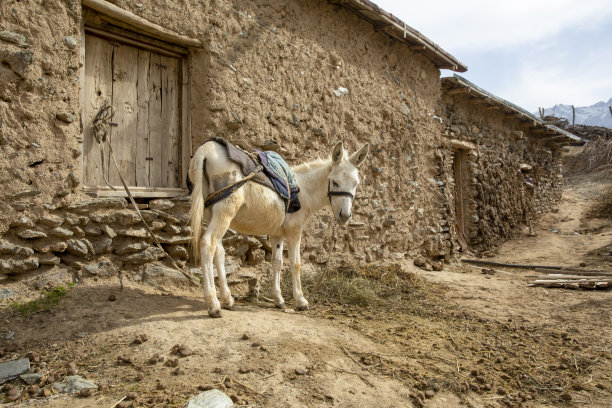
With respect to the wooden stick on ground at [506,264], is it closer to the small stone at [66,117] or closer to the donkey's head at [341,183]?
the donkey's head at [341,183]

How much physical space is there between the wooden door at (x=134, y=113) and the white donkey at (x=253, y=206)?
1204 millimetres

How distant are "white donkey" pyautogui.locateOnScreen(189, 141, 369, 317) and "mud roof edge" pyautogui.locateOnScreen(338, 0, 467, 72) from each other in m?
3.16

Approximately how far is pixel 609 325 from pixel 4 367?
5.54 meters

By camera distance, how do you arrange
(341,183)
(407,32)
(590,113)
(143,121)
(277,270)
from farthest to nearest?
(590,113) → (407,32) → (143,121) → (277,270) → (341,183)

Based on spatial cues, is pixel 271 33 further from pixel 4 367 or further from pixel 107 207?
pixel 4 367

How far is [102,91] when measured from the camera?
4.07 meters

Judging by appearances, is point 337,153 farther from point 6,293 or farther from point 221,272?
point 6,293

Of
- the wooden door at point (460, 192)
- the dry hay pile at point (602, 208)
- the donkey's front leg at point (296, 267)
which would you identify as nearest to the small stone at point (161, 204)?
the donkey's front leg at point (296, 267)

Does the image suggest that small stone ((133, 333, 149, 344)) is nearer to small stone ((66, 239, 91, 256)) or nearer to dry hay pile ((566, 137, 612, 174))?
small stone ((66, 239, 91, 256))

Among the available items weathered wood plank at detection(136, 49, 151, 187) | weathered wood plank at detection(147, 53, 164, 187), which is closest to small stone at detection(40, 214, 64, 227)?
weathered wood plank at detection(136, 49, 151, 187)

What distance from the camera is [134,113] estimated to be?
4305 millimetres

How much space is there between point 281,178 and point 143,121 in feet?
5.79

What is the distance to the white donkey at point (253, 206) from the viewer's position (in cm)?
326

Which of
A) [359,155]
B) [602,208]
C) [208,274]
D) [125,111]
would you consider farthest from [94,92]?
[602,208]
